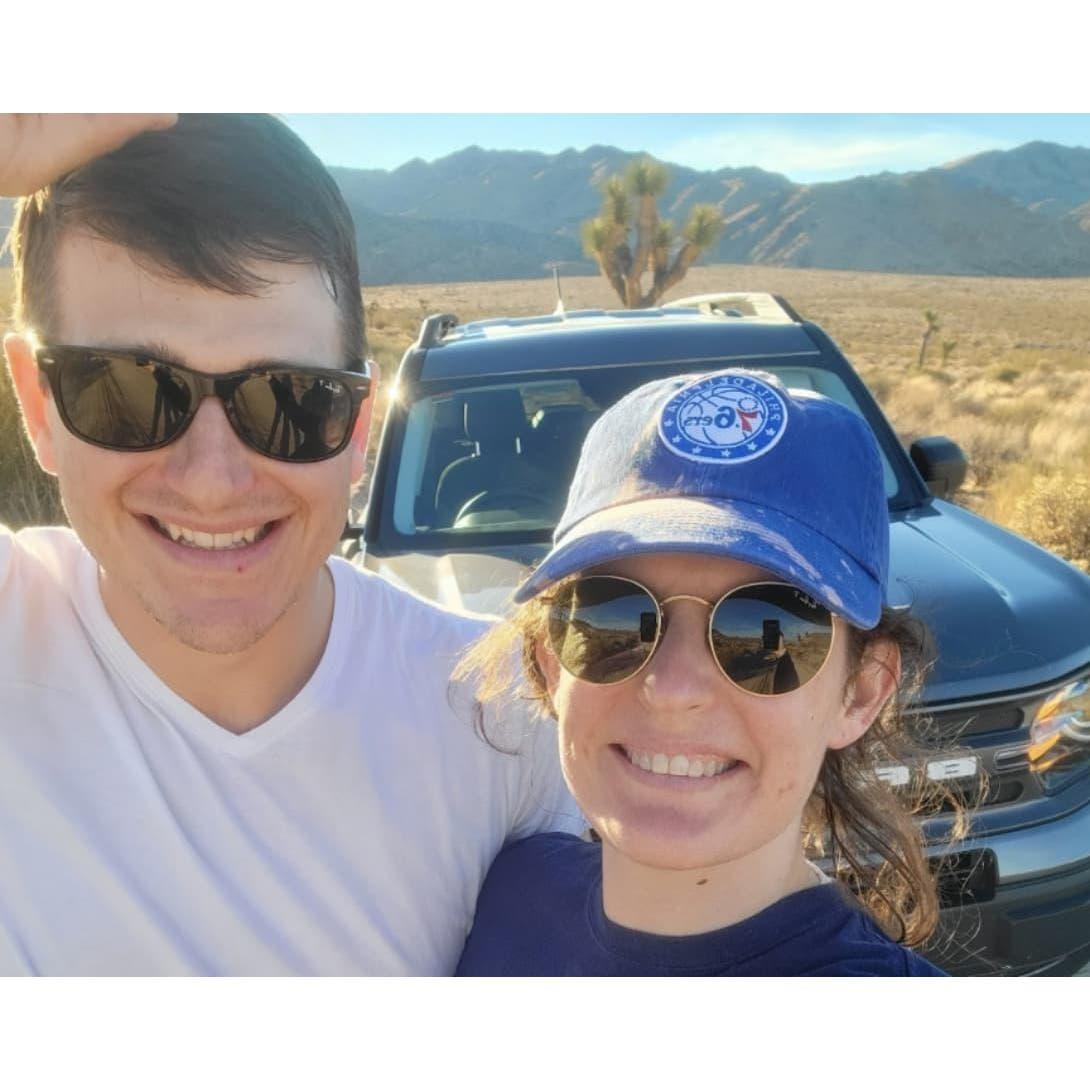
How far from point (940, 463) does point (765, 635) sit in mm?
2586

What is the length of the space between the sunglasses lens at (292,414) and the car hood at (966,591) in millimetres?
1005

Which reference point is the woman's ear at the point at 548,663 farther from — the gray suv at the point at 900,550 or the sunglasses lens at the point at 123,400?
the gray suv at the point at 900,550

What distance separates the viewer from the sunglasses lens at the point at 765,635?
1.16 m

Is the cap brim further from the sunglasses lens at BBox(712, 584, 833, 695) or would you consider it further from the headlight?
the headlight

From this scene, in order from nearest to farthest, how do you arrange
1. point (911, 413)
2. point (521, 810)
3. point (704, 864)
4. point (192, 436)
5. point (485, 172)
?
point (704, 864)
point (192, 436)
point (521, 810)
point (911, 413)
point (485, 172)

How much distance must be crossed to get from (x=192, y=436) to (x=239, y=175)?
1.20 ft

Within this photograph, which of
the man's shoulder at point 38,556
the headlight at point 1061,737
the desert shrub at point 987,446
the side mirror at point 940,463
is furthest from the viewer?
the desert shrub at point 987,446

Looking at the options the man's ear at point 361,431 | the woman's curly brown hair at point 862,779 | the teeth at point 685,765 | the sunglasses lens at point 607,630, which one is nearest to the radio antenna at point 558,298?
the man's ear at point 361,431

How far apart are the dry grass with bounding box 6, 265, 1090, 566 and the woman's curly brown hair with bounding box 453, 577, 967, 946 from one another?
902 millimetres

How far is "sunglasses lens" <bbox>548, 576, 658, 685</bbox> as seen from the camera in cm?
119

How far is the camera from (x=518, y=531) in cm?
316

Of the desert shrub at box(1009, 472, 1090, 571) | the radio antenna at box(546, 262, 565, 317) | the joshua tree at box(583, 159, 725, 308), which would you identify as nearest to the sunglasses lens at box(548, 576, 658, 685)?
the radio antenna at box(546, 262, 565, 317)
